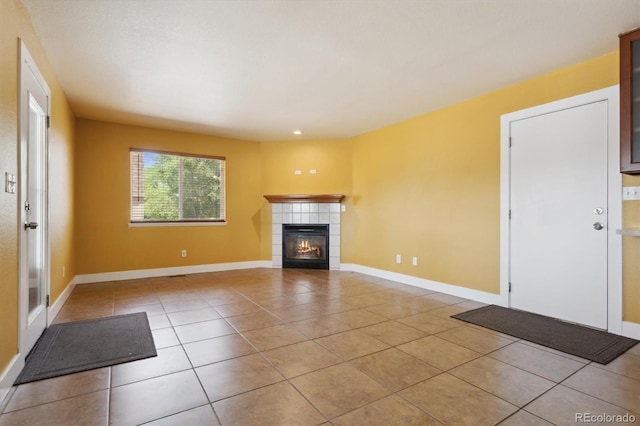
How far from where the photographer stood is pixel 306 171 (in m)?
6.30

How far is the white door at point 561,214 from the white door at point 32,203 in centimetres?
442

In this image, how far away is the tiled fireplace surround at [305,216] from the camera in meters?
6.10

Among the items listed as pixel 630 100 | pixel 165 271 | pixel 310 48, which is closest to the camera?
pixel 630 100

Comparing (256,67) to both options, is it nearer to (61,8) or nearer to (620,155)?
(61,8)

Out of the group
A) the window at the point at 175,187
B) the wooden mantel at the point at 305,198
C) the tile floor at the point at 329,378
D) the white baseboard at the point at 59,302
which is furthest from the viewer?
the wooden mantel at the point at 305,198

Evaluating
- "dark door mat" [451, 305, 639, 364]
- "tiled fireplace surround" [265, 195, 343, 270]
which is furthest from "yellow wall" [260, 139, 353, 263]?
"dark door mat" [451, 305, 639, 364]

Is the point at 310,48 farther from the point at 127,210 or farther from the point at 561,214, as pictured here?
the point at 127,210

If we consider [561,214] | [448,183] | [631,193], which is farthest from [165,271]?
[631,193]

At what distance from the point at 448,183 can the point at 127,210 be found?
4895mm

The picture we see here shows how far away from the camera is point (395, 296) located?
420cm

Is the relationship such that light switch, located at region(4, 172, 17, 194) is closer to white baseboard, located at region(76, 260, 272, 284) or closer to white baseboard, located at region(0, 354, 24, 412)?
white baseboard, located at region(0, 354, 24, 412)

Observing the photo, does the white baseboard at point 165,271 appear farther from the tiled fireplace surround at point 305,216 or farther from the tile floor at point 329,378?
the tile floor at point 329,378

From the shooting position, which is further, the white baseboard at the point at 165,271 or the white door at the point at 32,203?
the white baseboard at the point at 165,271

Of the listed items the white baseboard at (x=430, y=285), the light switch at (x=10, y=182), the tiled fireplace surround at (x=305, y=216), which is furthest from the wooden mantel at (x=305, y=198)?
the light switch at (x=10, y=182)
